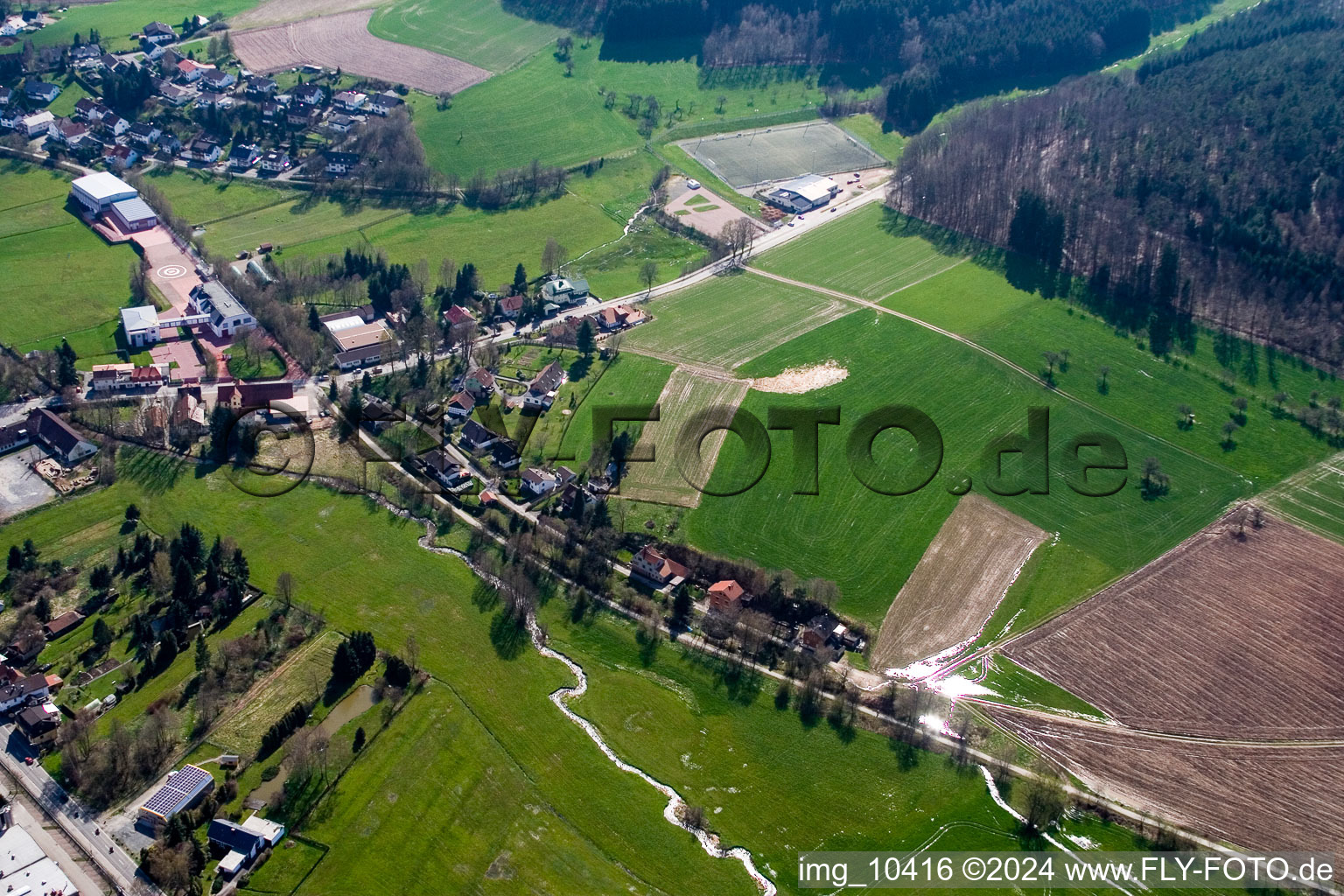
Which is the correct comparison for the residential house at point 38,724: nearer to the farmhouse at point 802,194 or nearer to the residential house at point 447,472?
the residential house at point 447,472

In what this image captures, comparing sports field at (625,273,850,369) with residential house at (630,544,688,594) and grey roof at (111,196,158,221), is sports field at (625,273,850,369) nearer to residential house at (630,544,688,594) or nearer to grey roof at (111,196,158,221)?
residential house at (630,544,688,594)

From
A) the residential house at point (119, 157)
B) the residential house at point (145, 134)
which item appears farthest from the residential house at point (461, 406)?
the residential house at point (145, 134)

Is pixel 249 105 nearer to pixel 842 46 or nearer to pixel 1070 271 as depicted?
pixel 842 46

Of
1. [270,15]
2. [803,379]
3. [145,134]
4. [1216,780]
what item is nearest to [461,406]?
[803,379]

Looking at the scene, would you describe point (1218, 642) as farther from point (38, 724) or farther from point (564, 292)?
point (38, 724)

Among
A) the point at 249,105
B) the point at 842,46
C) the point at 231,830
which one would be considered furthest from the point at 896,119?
the point at 231,830

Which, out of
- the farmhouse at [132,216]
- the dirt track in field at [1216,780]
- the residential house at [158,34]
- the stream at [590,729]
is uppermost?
the residential house at [158,34]

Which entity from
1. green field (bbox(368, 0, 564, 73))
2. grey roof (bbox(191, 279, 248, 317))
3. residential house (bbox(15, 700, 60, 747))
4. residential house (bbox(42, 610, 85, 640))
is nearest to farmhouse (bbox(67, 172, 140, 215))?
grey roof (bbox(191, 279, 248, 317))
